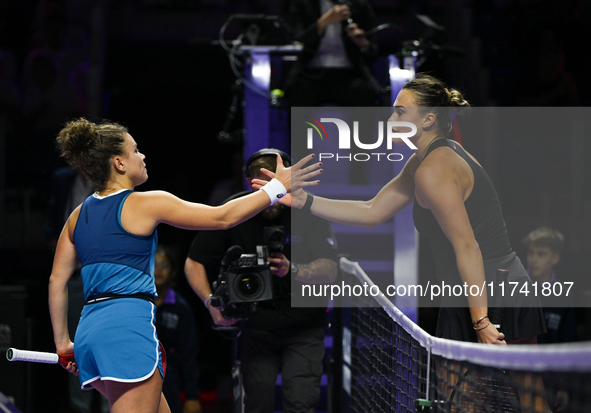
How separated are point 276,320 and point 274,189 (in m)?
1.01

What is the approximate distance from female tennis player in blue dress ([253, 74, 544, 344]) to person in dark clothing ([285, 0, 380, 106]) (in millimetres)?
1996

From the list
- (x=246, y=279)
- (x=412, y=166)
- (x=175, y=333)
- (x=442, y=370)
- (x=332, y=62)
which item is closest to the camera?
(x=442, y=370)

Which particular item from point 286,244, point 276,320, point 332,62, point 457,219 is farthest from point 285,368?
point 332,62

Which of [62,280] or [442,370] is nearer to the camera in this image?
[442,370]

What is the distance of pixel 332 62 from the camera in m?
5.10

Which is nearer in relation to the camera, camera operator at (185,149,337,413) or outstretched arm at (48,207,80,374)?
outstretched arm at (48,207,80,374)

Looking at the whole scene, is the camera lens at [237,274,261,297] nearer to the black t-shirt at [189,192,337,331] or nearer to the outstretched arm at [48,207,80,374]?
the black t-shirt at [189,192,337,331]

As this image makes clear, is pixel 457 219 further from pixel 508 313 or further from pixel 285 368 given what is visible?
pixel 285 368

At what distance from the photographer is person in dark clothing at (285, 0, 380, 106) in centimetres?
503

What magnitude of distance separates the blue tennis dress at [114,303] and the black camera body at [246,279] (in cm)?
73

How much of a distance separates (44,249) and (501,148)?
4.46m

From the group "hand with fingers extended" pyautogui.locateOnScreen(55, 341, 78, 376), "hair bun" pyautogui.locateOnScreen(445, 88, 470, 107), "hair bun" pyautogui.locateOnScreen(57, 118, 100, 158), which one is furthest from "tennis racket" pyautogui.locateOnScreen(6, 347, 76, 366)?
"hair bun" pyautogui.locateOnScreen(445, 88, 470, 107)

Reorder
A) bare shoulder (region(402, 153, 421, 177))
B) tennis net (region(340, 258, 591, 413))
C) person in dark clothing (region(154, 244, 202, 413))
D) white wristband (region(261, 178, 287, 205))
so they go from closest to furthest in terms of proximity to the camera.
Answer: tennis net (region(340, 258, 591, 413)), white wristband (region(261, 178, 287, 205)), bare shoulder (region(402, 153, 421, 177)), person in dark clothing (region(154, 244, 202, 413))

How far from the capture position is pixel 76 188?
547 centimetres
